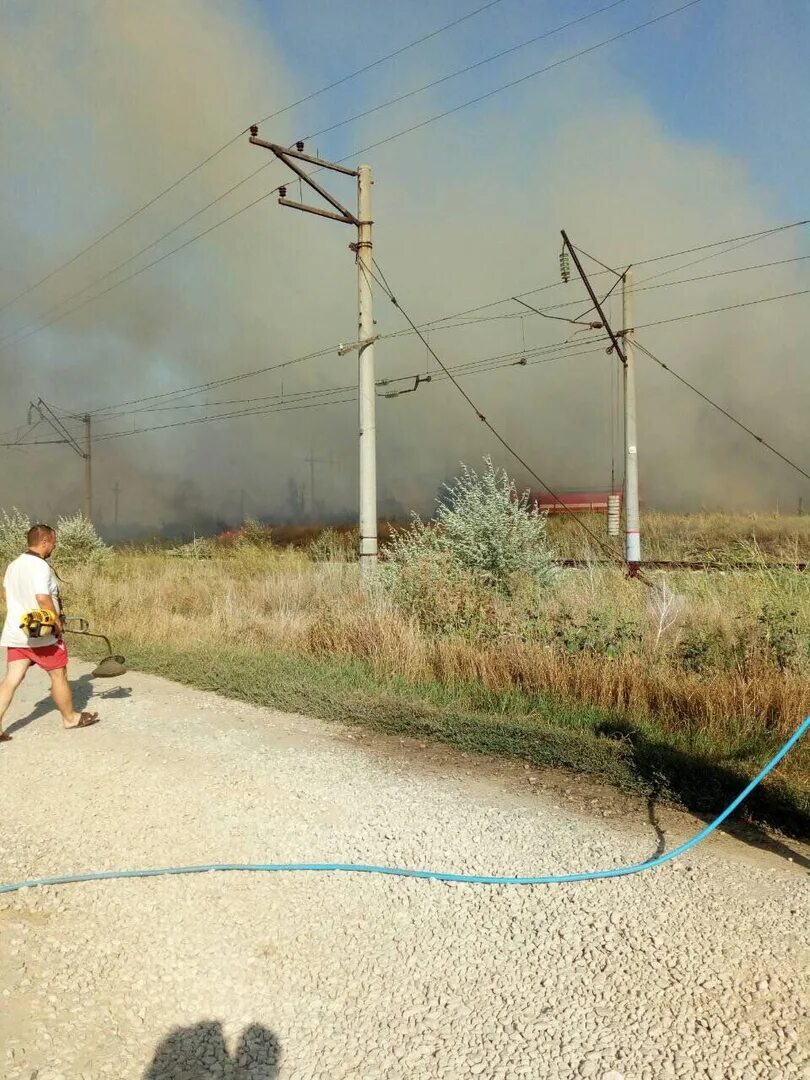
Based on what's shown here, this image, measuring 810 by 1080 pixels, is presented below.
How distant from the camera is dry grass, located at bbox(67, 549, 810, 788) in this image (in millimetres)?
6109

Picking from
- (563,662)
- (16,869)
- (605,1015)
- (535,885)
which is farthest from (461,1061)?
(563,662)

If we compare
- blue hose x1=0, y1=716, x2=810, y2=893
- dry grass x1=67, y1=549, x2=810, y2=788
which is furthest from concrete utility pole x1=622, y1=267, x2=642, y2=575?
blue hose x1=0, y1=716, x2=810, y2=893

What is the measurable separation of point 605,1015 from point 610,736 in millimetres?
3384

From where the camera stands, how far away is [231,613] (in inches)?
527

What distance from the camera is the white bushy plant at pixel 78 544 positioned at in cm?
2655

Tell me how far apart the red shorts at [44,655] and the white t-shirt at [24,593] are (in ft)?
0.11

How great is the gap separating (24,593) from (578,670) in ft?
16.2

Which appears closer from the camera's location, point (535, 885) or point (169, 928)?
point (169, 928)

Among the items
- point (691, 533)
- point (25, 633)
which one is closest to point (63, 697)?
point (25, 633)

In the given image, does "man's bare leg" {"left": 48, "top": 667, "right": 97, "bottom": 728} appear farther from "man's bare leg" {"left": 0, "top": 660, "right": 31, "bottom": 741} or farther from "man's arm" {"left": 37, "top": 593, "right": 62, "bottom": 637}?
"man's arm" {"left": 37, "top": 593, "right": 62, "bottom": 637}

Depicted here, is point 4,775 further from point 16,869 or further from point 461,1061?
point 461,1061

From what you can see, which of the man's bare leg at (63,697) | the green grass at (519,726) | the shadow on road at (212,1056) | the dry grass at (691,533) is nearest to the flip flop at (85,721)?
the man's bare leg at (63,697)

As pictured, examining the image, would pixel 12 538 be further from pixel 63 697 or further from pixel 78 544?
pixel 63 697

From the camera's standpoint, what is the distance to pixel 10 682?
21.5 ft
